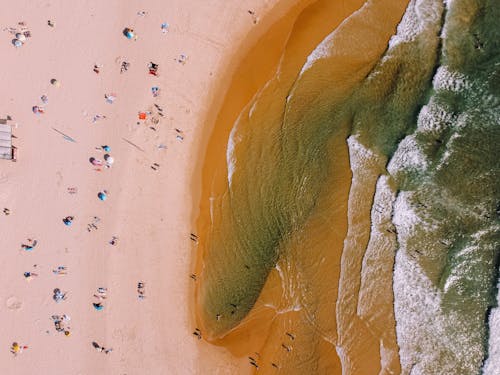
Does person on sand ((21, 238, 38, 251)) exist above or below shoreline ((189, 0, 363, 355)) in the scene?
below

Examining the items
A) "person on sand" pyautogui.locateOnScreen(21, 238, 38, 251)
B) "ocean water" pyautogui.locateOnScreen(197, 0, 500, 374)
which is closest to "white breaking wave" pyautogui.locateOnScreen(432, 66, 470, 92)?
"ocean water" pyautogui.locateOnScreen(197, 0, 500, 374)

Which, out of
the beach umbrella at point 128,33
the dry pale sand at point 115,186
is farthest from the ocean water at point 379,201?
the beach umbrella at point 128,33

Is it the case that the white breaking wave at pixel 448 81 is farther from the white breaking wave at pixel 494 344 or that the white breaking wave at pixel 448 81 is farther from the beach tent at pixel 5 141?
the beach tent at pixel 5 141

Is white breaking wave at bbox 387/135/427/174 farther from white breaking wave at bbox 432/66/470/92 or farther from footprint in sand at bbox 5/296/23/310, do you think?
footprint in sand at bbox 5/296/23/310

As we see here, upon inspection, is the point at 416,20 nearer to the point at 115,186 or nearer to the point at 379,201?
the point at 379,201

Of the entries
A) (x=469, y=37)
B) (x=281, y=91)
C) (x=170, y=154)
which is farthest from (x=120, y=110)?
(x=469, y=37)

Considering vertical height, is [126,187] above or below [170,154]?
below

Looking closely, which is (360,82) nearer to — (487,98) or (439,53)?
(439,53)
